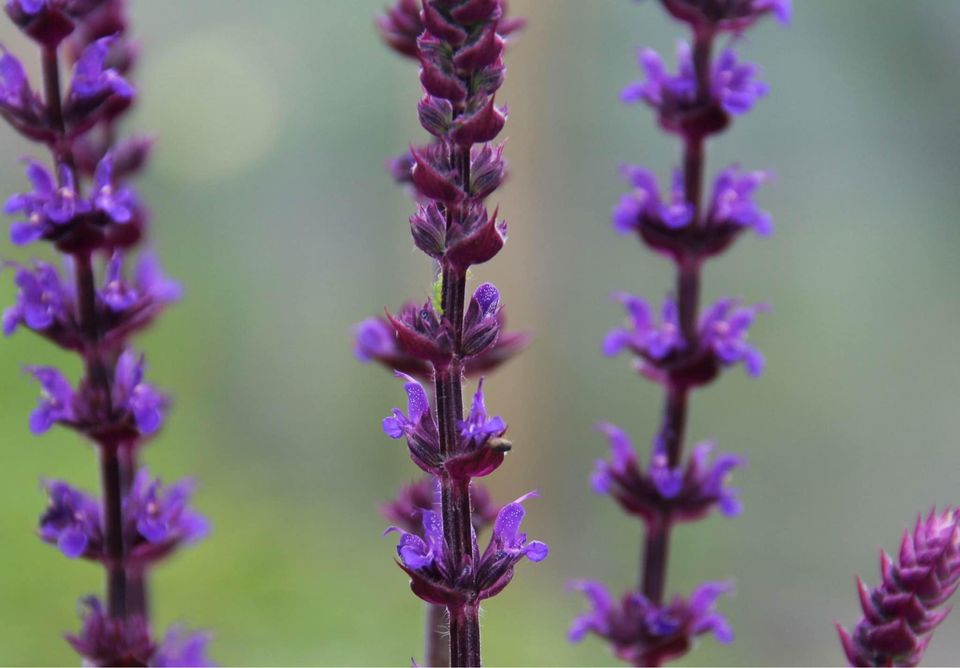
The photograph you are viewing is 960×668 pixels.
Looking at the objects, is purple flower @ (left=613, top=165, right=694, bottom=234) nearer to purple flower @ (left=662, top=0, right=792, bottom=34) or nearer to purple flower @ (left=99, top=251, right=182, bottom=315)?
purple flower @ (left=662, top=0, right=792, bottom=34)

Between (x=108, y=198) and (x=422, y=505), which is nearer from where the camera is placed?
(x=108, y=198)

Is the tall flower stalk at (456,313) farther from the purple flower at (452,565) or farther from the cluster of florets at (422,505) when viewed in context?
the cluster of florets at (422,505)

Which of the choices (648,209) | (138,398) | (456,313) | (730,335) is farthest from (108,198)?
(730,335)

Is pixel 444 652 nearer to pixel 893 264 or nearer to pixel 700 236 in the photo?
pixel 700 236

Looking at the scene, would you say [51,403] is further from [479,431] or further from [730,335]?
[730,335]

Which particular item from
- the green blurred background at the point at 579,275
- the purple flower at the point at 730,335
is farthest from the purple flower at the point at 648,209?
the green blurred background at the point at 579,275

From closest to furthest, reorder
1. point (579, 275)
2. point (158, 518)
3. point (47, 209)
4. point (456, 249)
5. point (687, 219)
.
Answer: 1. point (456, 249)
2. point (47, 209)
3. point (158, 518)
4. point (687, 219)
5. point (579, 275)

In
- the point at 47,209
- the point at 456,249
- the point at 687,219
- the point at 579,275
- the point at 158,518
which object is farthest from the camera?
the point at 579,275

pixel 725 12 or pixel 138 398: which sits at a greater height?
pixel 725 12
